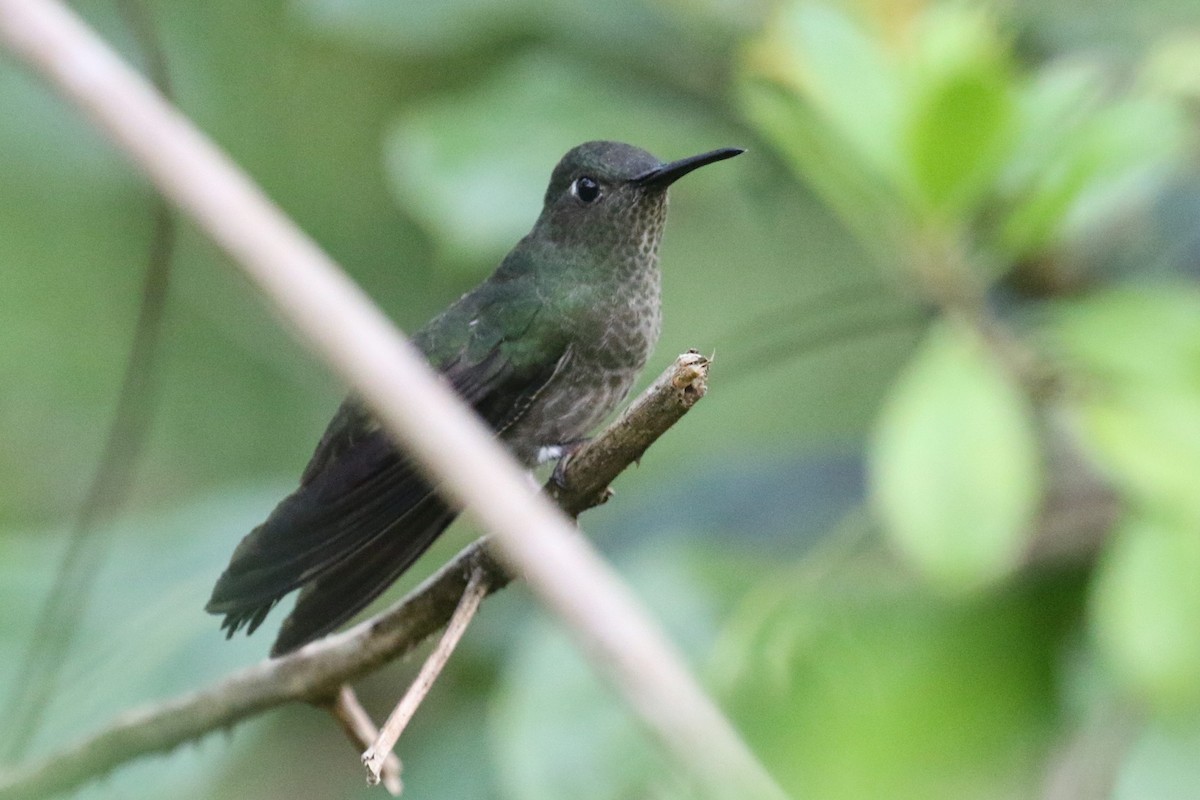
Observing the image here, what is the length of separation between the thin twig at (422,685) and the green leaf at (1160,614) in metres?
0.95

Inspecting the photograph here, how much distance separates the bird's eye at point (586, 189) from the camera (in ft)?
4.80

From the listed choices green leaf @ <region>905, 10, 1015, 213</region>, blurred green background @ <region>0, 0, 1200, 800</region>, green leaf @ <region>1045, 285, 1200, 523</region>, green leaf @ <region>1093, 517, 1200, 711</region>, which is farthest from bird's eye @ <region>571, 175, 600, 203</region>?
green leaf @ <region>1093, 517, 1200, 711</region>

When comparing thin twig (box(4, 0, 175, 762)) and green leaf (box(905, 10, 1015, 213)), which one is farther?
green leaf (box(905, 10, 1015, 213))

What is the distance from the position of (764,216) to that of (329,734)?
118cm

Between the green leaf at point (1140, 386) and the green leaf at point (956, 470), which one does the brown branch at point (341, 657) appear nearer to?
the green leaf at point (956, 470)

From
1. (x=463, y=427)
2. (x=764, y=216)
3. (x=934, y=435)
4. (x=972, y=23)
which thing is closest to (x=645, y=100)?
(x=764, y=216)

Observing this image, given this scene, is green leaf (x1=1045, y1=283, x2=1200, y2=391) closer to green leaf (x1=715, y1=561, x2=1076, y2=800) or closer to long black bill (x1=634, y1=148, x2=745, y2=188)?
green leaf (x1=715, y1=561, x2=1076, y2=800)

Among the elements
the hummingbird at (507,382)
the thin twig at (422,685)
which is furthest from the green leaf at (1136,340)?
the thin twig at (422,685)

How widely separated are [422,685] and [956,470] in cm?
91

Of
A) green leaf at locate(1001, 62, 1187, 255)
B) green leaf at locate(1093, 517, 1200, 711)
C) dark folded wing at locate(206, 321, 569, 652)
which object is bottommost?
green leaf at locate(1093, 517, 1200, 711)

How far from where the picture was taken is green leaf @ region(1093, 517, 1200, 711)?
1.66m

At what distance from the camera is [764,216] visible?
8.61 ft

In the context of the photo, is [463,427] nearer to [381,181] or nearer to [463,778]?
[463,778]

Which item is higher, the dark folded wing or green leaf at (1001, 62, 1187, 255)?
green leaf at (1001, 62, 1187, 255)
